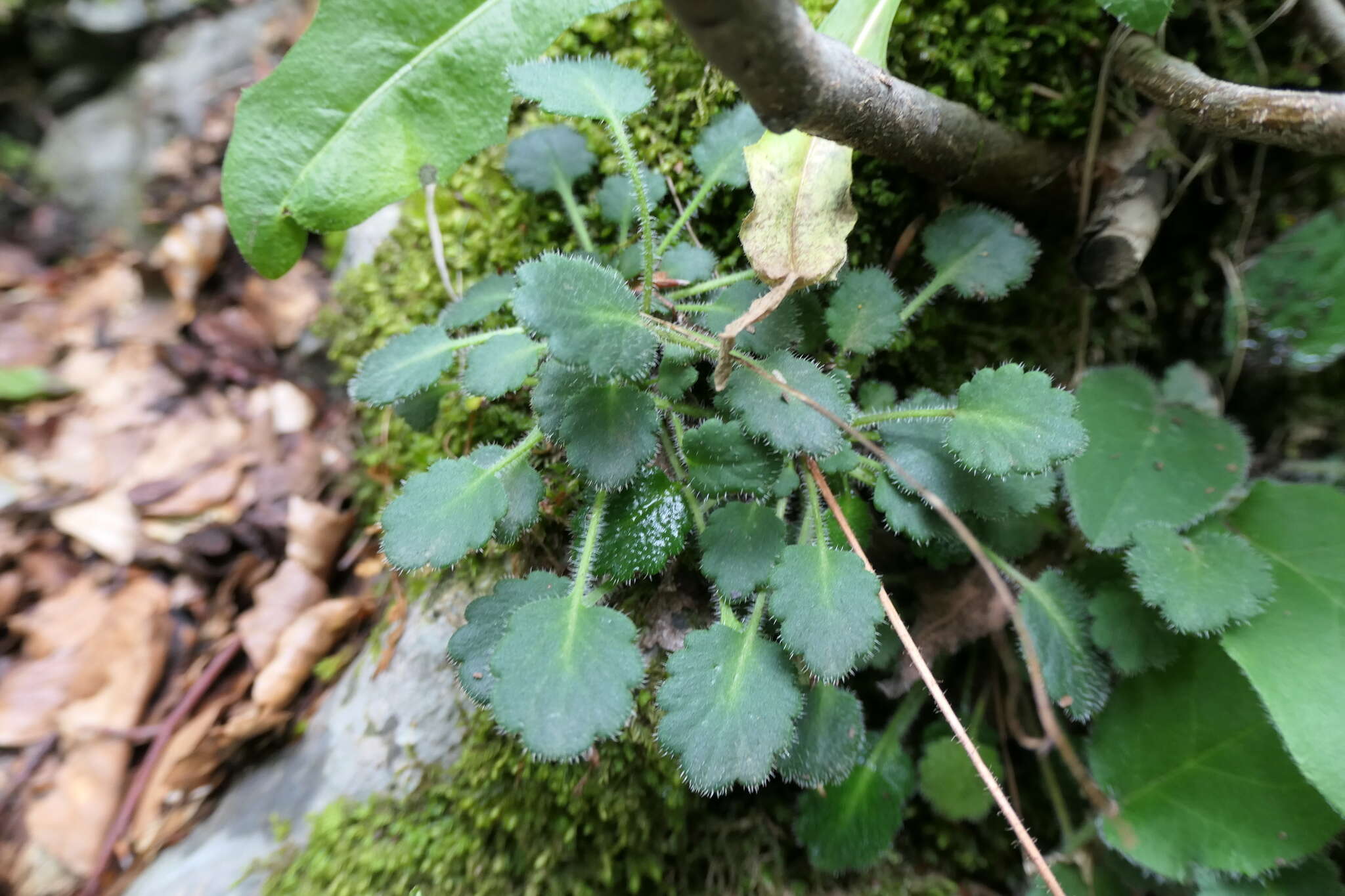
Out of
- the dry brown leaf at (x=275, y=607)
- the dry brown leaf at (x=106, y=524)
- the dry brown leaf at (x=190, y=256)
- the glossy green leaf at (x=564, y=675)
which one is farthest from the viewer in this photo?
the dry brown leaf at (x=190, y=256)

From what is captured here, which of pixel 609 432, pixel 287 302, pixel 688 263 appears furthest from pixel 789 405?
pixel 287 302

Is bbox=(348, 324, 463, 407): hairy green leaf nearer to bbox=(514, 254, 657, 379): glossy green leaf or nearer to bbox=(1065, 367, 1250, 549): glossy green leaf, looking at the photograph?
bbox=(514, 254, 657, 379): glossy green leaf

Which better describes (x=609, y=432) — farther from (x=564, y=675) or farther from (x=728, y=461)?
(x=564, y=675)

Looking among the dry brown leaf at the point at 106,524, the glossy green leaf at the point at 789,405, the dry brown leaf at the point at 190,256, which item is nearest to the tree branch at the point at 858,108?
the glossy green leaf at the point at 789,405

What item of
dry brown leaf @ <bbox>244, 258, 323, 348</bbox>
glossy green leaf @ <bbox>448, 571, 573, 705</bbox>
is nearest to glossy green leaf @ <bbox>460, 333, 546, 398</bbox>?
glossy green leaf @ <bbox>448, 571, 573, 705</bbox>

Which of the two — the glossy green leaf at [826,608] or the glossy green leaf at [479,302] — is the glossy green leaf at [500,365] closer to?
the glossy green leaf at [479,302]
